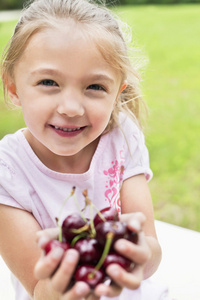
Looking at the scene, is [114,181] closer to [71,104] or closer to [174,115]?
[71,104]

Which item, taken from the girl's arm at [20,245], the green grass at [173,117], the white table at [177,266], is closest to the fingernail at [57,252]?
the girl's arm at [20,245]

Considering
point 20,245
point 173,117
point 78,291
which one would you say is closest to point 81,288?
point 78,291

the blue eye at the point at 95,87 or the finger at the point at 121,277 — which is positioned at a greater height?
the blue eye at the point at 95,87

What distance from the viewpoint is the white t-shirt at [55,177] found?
1627 millimetres

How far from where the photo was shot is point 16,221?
5.10 ft

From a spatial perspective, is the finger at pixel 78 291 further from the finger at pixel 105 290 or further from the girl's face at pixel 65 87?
Result: the girl's face at pixel 65 87

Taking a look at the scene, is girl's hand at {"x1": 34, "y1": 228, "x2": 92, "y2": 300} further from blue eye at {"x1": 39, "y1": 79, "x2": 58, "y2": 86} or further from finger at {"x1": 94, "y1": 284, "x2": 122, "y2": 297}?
blue eye at {"x1": 39, "y1": 79, "x2": 58, "y2": 86}

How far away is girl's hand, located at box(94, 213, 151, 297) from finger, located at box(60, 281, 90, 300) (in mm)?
28

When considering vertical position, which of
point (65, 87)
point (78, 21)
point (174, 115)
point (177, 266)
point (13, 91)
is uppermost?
point (78, 21)

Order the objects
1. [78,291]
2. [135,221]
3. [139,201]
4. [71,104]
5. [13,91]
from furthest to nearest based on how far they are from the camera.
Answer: [139,201]
[13,91]
[71,104]
[135,221]
[78,291]

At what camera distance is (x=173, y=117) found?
16.9ft

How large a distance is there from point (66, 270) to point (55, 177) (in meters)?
0.68

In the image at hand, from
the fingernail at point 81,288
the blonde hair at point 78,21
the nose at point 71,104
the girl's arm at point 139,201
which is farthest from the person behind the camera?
the girl's arm at point 139,201

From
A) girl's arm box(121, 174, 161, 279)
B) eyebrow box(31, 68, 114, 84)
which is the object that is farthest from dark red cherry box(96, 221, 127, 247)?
girl's arm box(121, 174, 161, 279)
